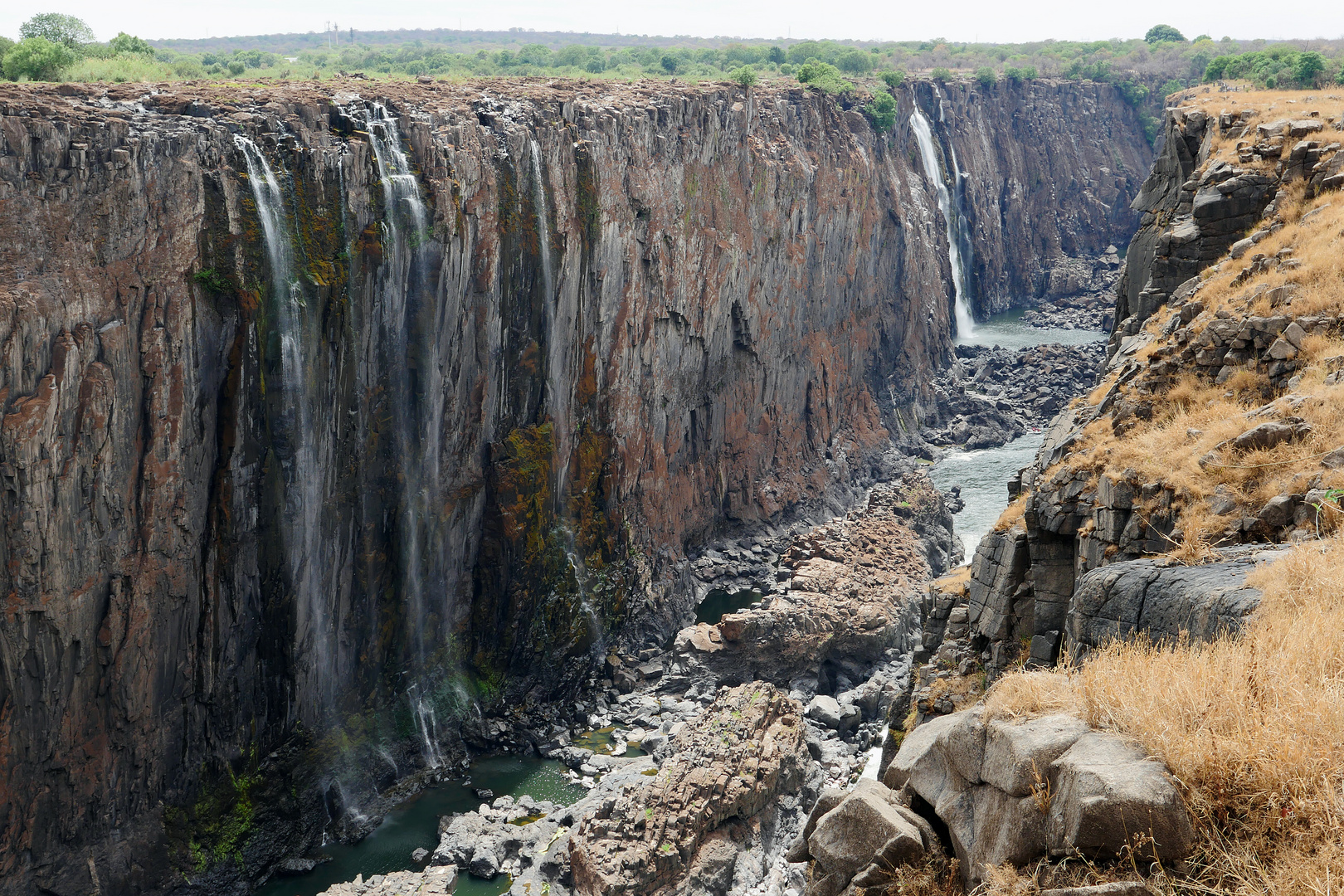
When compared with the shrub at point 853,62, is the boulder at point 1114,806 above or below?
below

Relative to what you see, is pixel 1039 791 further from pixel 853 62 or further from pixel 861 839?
pixel 853 62

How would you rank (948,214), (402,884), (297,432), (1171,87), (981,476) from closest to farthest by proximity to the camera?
(402,884)
(297,432)
(981,476)
(948,214)
(1171,87)

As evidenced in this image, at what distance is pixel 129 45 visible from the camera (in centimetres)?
4978

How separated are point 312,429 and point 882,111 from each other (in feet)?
171

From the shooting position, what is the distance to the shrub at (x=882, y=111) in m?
69.3

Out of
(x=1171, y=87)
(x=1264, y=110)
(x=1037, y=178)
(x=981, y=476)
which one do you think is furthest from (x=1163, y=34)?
(x=1264, y=110)

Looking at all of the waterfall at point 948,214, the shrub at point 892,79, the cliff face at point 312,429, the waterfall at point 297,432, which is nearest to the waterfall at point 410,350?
the cliff face at point 312,429

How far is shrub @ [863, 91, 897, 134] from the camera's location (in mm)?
69312

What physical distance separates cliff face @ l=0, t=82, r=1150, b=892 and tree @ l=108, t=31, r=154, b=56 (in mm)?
20705

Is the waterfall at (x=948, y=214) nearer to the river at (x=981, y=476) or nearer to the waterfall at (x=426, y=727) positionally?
the river at (x=981, y=476)

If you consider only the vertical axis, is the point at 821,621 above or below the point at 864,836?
below

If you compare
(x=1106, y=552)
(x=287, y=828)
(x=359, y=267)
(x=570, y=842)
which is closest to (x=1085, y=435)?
(x=1106, y=552)

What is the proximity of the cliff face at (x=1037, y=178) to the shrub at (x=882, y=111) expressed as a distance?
13.1 metres

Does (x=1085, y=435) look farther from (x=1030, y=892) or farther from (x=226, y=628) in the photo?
(x=226, y=628)
